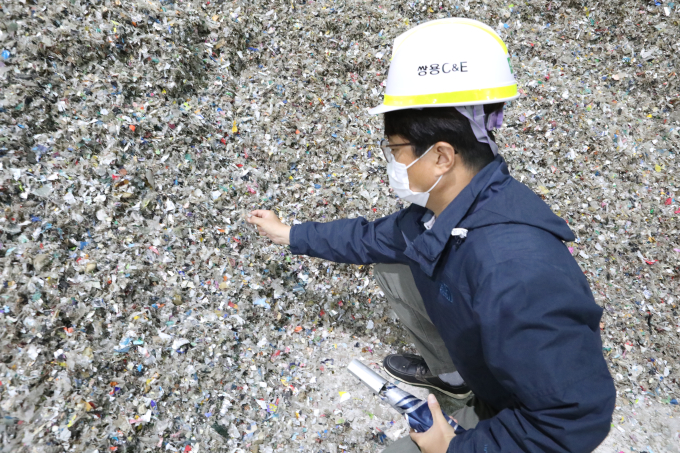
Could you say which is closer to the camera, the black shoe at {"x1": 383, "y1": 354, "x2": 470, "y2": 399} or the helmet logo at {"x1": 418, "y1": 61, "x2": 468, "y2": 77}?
the helmet logo at {"x1": 418, "y1": 61, "x2": 468, "y2": 77}

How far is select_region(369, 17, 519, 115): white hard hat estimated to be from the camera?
1.70 meters

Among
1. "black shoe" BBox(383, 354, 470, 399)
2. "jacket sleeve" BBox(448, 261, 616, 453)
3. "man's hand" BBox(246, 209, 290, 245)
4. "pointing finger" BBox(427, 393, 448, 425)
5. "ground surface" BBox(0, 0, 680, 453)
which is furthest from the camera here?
"black shoe" BBox(383, 354, 470, 399)

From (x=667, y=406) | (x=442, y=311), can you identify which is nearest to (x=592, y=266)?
(x=667, y=406)

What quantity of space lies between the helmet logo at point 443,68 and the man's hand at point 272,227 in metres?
1.40

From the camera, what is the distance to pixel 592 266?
11.9 feet

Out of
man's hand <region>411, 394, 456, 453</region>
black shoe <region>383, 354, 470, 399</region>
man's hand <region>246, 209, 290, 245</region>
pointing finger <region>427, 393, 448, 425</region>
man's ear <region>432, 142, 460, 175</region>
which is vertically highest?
man's ear <region>432, 142, 460, 175</region>

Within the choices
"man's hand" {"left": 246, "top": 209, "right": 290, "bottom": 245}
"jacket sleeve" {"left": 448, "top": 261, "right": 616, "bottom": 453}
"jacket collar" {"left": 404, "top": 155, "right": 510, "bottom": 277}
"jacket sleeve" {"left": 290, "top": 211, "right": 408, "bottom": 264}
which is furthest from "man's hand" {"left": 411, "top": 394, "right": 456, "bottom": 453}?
"man's hand" {"left": 246, "top": 209, "right": 290, "bottom": 245}

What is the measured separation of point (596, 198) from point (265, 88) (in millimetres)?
3722

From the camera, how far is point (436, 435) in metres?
1.82

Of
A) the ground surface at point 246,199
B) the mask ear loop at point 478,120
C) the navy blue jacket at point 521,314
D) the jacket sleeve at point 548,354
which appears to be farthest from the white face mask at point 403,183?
the ground surface at point 246,199

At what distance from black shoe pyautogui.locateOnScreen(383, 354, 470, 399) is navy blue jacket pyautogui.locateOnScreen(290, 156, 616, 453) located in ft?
3.35

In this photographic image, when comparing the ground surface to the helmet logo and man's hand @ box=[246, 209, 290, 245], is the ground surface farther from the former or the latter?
the helmet logo

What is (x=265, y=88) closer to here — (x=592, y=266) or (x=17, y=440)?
(x=17, y=440)

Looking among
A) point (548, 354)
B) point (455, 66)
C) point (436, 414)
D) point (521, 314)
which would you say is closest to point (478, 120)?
point (455, 66)
